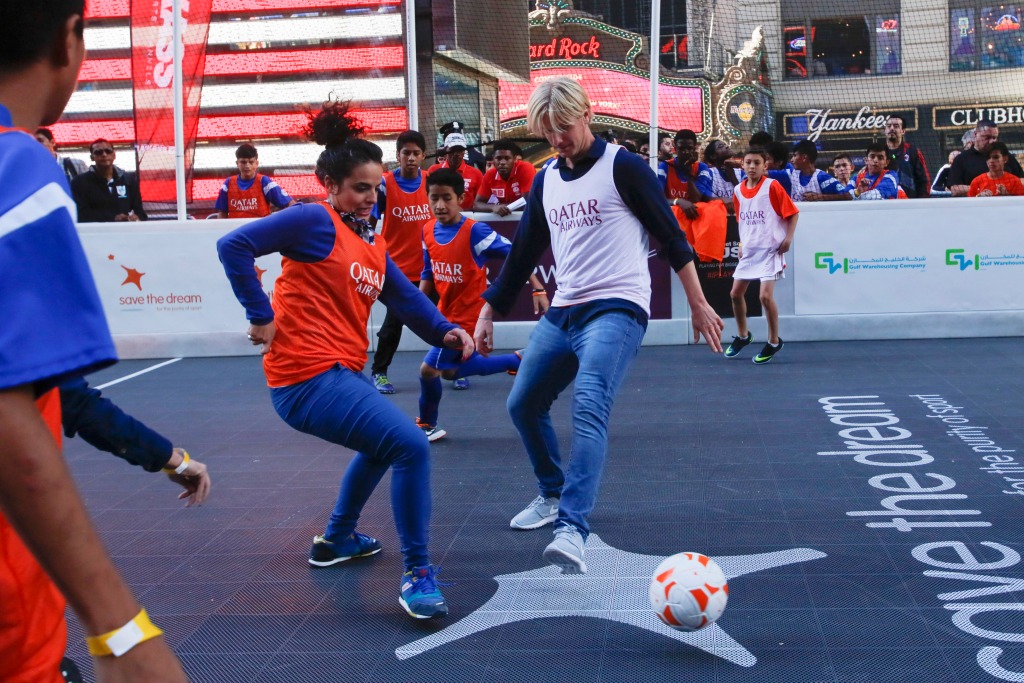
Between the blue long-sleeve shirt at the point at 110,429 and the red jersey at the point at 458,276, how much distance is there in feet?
14.6

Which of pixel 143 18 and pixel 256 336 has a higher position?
pixel 143 18

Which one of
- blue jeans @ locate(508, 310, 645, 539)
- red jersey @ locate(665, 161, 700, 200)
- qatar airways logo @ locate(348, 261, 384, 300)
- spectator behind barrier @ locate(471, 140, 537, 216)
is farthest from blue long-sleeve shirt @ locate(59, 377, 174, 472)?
red jersey @ locate(665, 161, 700, 200)

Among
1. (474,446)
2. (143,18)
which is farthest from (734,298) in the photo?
(143,18)

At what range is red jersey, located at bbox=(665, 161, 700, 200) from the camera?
1063 cm

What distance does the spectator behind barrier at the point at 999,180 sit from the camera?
1038 centimetres

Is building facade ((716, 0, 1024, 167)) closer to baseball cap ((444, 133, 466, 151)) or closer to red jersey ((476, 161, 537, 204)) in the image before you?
red jersey ((476, 161, 537, 204))

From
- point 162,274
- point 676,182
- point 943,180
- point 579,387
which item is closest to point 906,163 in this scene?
point 943,180

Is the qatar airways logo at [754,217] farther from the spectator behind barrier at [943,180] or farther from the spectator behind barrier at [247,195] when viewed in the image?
the spectator behind barrier at [247,195]

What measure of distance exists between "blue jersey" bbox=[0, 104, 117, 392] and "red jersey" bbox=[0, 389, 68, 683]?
15 centimetres

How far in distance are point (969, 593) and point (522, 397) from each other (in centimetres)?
181

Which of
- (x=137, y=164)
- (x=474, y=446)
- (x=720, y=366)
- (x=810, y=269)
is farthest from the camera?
(x=137, y=164)

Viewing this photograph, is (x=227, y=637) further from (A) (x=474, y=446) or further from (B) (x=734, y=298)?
(B) (x=734, y=298)

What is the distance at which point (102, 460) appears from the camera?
6551mm

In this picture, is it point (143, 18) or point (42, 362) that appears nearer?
point (42, 362)
